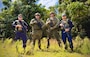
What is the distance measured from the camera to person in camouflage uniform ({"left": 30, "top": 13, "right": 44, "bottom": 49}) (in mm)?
7727

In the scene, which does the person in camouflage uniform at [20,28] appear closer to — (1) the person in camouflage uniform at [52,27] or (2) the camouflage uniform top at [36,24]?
(2) the camouflage uniform top at [36,24]

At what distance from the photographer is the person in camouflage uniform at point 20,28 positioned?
7742mm

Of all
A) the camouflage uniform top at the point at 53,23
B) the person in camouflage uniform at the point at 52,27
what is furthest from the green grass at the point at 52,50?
the camouflage uniform top at the point at 53,23

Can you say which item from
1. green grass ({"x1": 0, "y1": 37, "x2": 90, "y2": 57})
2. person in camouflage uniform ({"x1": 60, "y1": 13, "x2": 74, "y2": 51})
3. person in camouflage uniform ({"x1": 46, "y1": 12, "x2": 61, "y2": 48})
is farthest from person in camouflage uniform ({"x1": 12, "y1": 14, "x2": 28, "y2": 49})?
person in camouflage uniform ({"x1": 60, "y1": 13, "x2": 74, "y2": 51})

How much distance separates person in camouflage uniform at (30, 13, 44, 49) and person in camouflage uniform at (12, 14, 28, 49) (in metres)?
0.11

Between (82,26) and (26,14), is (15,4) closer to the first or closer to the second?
(26,14)

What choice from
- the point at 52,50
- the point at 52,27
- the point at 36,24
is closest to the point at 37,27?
the point at 36,24

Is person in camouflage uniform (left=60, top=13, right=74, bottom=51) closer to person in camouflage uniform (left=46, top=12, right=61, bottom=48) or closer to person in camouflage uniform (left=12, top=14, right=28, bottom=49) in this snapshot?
person in camouflage uniform (left=46, top=12, right=61, bottom=48)

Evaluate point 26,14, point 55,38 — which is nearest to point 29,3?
point 26,14

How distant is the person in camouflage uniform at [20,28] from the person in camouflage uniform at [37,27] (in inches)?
4.4

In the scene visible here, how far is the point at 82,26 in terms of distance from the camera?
7809mm

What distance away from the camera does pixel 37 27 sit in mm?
7781

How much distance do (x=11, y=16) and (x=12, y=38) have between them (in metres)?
0.32

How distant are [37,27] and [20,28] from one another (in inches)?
9.8
